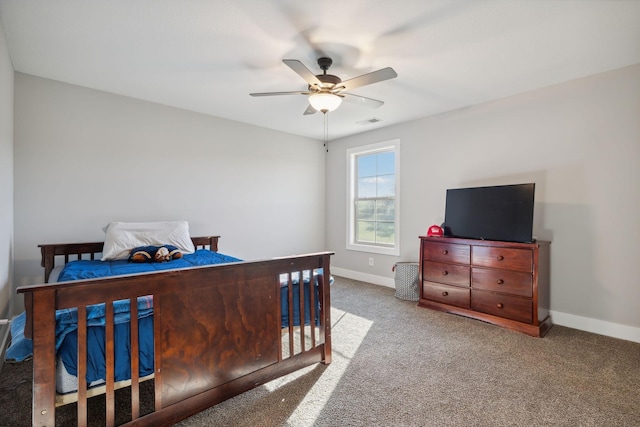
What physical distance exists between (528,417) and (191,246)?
10.6ft

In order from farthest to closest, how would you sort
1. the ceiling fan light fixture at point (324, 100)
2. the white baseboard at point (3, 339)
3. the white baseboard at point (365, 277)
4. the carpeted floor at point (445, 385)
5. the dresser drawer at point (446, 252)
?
the white baseboard at point (365, 277) → the dresser drawer at point (446, 252) → the ceiling fan light fixture at point (324, 100) → the white baseboard at point (3, 339) → the carpeted floor at point (445, 385)

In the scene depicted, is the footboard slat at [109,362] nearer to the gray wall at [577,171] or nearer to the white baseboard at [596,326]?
the gray wall at [577,171]

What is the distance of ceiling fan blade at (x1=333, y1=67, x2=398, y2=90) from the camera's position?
2107 millimetres

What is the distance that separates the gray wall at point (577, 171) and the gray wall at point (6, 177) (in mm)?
4292

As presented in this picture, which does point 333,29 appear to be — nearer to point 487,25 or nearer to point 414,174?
point 487,25

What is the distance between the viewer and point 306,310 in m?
2.23

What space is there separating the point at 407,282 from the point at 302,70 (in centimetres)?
282

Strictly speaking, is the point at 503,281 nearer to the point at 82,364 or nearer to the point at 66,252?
the point at 82,364

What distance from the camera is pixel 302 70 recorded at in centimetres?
212

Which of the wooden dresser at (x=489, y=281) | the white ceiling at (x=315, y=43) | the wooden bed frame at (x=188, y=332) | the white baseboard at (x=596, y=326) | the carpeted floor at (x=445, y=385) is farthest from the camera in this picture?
the wooden dresser at (x=489, y=281)

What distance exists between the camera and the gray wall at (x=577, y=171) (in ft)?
8.84

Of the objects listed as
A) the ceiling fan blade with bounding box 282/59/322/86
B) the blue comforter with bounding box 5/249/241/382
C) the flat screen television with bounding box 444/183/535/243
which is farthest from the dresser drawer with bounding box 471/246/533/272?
the blue comforter with bounding box 5/249/241/382

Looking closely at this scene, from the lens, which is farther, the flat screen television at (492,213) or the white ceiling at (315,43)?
the flat screen television at (492,213)

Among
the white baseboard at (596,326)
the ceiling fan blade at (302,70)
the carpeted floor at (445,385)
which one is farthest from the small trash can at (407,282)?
the ceiling fan blade at (302,70)
